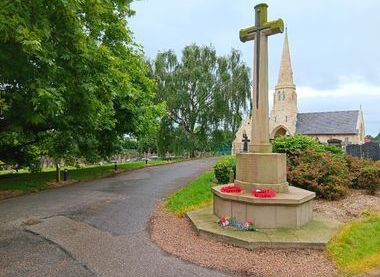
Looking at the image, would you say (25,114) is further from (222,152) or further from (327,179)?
(222,152)

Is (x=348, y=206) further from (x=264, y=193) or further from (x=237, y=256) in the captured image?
(x=237, y=256)

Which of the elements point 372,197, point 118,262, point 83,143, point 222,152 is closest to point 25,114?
point 118,262

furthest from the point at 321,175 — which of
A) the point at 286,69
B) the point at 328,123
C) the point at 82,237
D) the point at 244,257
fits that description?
the point at 286,69

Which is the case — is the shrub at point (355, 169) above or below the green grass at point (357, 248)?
above

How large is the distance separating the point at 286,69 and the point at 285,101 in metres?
5.71

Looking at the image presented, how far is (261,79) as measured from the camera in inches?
344

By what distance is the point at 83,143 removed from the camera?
16562 mm

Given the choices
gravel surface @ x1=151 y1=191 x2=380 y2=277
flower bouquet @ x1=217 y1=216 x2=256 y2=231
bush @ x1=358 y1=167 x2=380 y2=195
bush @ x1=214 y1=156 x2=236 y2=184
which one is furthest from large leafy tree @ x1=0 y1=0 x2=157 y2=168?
bush @ x1=358 y1=167 x2=380 y2=195

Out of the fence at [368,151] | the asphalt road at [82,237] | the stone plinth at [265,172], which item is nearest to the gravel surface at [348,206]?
the stone plinth at [265,172]

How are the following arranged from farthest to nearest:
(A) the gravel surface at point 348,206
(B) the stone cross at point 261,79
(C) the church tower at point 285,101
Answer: (C) the church tower at point 285,101, (A) the gravel surface at point 348,206, (B) the stone cross at point 261,79

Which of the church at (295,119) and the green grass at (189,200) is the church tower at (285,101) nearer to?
the church at (295,119)

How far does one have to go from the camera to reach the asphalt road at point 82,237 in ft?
17.6

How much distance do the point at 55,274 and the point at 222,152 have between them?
48.7 meters

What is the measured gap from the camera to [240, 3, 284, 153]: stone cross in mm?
8516
